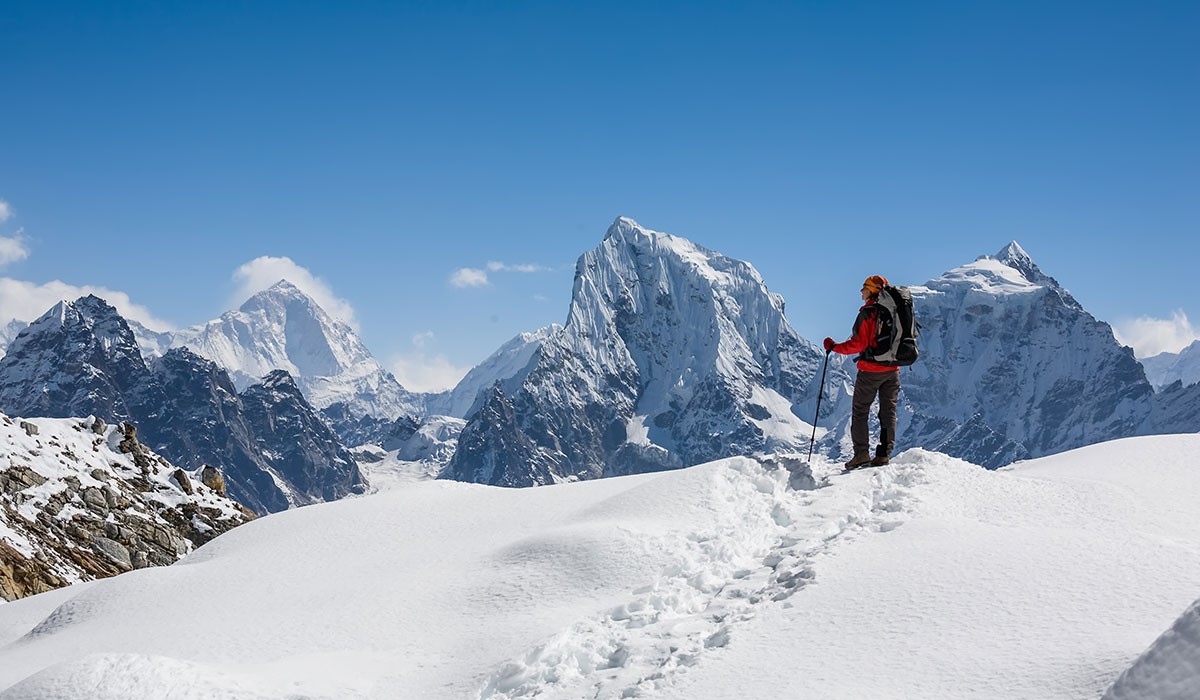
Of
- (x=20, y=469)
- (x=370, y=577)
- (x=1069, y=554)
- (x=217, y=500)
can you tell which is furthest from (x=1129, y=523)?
(x=217, y=500)

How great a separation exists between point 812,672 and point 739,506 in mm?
5726

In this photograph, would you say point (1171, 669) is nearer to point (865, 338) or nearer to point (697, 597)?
point (697, 597)

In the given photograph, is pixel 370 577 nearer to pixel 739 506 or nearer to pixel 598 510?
pixel 598 510

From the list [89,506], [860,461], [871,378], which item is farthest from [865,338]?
[89,506]

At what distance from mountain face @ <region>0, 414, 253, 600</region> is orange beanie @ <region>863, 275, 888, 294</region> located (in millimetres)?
28973

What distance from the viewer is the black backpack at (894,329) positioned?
15023mm

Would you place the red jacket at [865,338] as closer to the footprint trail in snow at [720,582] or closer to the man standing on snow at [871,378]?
the man standing on snow at [871,378]

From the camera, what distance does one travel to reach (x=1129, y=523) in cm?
1078

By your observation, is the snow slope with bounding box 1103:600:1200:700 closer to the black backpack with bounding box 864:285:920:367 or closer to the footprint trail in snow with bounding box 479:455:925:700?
the footprint trail in snow with bounding box 479:455:925:700

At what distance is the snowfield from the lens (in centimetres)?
777

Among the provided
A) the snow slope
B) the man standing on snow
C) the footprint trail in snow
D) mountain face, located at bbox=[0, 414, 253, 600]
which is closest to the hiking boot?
the man standing on snow

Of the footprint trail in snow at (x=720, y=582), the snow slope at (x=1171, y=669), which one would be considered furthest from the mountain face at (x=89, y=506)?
the snow slope at (x=1171, y=669)

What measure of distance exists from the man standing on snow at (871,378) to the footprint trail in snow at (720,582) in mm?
869

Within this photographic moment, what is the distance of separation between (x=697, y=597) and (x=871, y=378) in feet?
21.4
